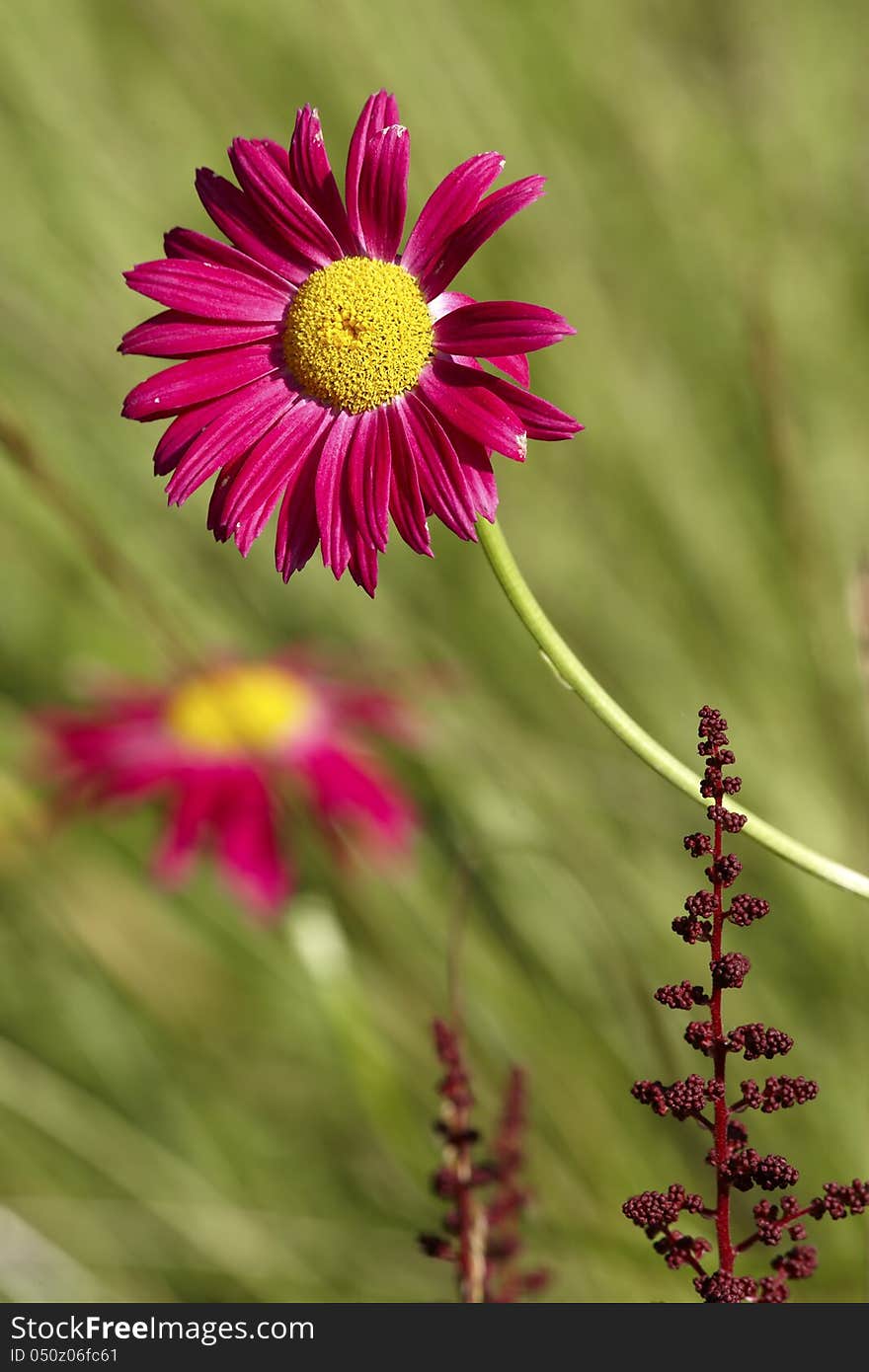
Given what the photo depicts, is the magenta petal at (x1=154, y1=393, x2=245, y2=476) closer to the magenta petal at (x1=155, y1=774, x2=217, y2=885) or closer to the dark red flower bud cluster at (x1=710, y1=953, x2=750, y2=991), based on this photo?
the dark red flower bud cluster at (x1=710, y1=953, x2=750, y2=991)

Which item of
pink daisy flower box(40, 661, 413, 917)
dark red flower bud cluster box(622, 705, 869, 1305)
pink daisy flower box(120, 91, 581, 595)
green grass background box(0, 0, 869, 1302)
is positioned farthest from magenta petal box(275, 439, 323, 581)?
pink daisy flower box(40, 661, 413, 917)

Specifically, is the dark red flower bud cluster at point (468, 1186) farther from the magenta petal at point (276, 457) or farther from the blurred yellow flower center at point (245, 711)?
the blurred yellow flower center at point (245, 711)

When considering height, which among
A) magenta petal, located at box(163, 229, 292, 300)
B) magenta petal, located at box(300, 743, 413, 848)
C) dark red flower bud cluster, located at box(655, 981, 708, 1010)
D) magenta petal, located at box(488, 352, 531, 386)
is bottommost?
dark red flower bud cluster, located at box(655, 981, 708, 1010)

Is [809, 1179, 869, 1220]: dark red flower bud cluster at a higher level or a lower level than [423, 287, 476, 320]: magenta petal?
lower

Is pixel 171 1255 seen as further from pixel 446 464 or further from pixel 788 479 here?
pixel 446 464

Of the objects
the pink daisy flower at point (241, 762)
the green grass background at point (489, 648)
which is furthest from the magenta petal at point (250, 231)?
the pink daisy flower at point (241, 762)

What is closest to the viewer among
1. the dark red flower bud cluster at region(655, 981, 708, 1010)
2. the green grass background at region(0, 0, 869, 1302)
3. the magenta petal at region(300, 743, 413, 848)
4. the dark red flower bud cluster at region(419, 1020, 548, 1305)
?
the dark red flower bud cluster at region(655, 981, 708, 1010)
